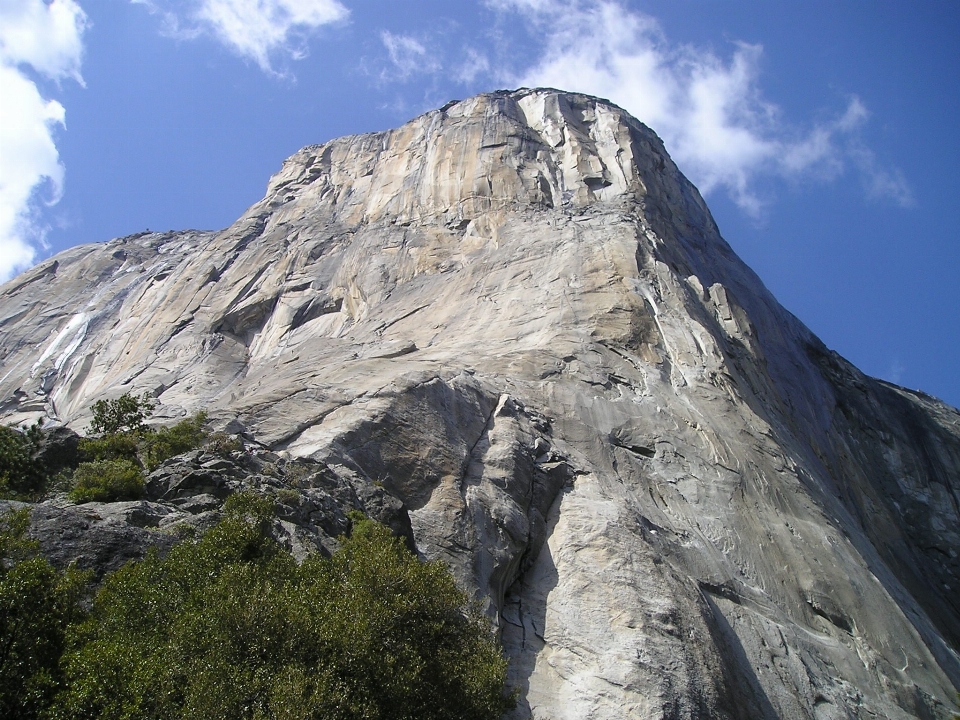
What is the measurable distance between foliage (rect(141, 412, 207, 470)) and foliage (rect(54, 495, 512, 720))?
525 centimetres

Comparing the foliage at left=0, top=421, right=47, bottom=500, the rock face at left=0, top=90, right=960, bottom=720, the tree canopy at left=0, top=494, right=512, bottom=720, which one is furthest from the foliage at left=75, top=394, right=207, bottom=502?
the tree canopy at left=0, top=494, right=512, bottom=720

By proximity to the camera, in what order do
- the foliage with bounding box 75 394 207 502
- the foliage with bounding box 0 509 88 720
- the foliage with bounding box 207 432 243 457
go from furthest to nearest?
the foliage with bounding box 207 432 243 457, the foliage with bounding box 75 394 207 502, the foliage with bounding box 0 509 88 720

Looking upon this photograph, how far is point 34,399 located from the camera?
145ft

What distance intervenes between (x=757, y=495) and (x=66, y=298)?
5029 cm

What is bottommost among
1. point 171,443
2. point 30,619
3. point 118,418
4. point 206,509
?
point 30,619

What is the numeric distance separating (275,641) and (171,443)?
8447mm

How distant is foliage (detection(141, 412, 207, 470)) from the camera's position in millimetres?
17562

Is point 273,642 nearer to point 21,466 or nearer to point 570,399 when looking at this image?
point 21,466

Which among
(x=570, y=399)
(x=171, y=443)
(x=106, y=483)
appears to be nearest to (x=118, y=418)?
(x=171, y=443)

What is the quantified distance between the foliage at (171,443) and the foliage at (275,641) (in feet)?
17.2

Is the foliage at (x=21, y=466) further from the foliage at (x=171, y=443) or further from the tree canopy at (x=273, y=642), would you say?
the tree canopy at (x=273, y=642)

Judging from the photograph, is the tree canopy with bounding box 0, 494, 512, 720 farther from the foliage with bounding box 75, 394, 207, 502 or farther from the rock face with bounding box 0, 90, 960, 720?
the rock face with bounding box 0, 90, 960, 720

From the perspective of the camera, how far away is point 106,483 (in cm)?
1499

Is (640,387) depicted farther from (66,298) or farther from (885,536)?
(66,298)
